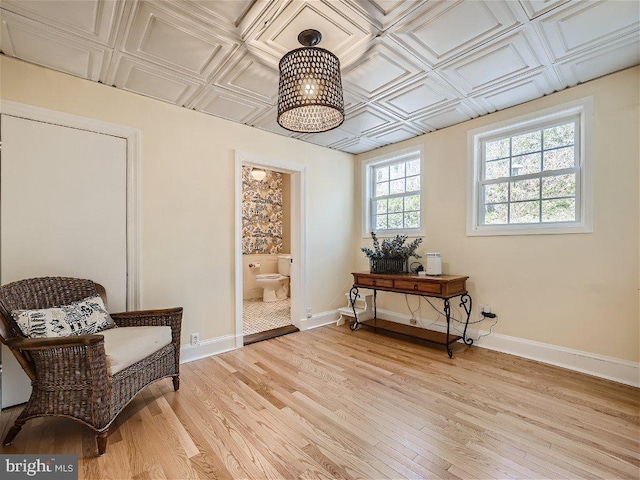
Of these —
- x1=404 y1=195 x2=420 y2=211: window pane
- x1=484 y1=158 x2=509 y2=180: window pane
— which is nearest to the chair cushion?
x1=404 y1=195 x2=420 y2=211: window pane

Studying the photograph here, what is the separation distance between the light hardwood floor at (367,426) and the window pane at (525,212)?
1.39 metres

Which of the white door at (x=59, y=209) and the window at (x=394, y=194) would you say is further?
the window at (x=394, y=194)

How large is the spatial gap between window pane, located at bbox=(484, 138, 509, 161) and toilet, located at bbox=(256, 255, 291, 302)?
394cm

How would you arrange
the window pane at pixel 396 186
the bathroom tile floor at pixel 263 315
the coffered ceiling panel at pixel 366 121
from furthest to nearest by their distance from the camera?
the window pane at pixel 396 186
the bathroom tile floor at pixel 263 315
the coffered ceiling panel at pixel 366 121

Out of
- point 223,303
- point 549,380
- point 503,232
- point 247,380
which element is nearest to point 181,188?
point 223,303

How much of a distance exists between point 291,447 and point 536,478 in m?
1.24

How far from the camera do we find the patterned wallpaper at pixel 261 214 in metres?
6.11

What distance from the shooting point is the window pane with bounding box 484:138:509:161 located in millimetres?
3152

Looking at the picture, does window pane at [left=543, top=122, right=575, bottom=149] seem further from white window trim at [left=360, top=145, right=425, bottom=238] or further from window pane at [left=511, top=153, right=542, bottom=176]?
white window trim at [left=360, top=145, right=425, bottom=238]

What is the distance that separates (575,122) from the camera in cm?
269

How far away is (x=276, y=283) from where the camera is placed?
570 centimetres

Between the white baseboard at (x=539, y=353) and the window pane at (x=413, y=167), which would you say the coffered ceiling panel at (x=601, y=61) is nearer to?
the window pane at (x=413, y=167)

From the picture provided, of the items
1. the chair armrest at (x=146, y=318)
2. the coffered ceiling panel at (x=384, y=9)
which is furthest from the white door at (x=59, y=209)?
the coffered ceiling panel at (x=384, y=9)

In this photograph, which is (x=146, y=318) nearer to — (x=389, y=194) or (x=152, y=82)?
(x=152, y=82)
